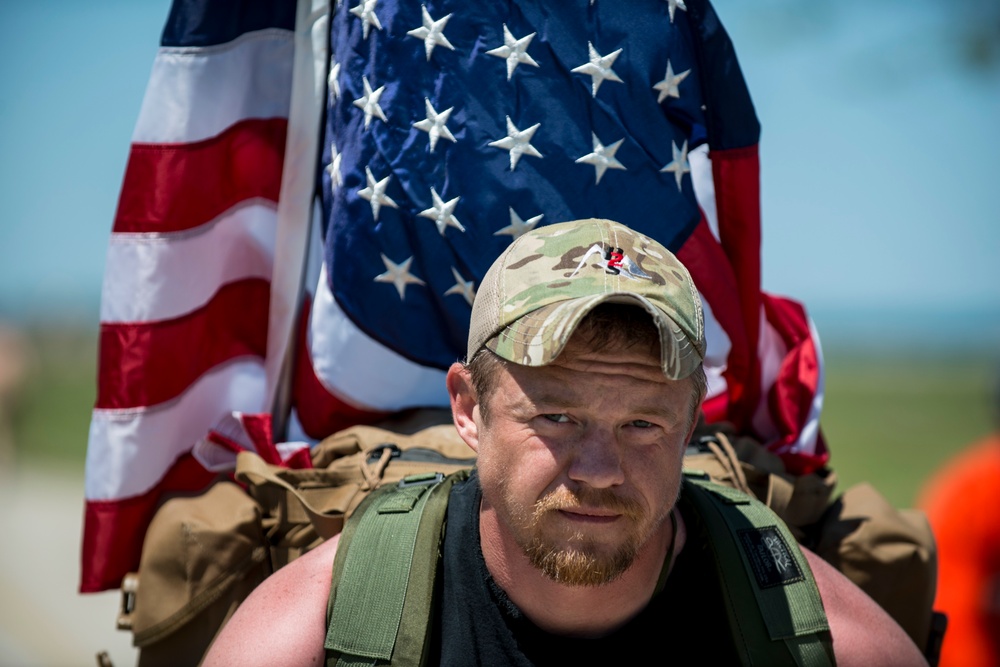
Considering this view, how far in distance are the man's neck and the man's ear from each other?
6.9 inches

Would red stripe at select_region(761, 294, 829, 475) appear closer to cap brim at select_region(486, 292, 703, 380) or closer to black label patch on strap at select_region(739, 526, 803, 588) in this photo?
black label patch on strap at select_region(739, 526, 803, 588)

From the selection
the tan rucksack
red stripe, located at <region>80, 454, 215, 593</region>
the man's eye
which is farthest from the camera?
red stripe, located at <region>80, 454, 215, 593</region>

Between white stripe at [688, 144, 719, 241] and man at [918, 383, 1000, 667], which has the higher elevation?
white stripe at [688, 144, 719, 241]

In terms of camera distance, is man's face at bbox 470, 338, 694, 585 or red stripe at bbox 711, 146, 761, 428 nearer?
man's face at bbox 470, 338, 694, 585

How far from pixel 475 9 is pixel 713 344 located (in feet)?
3.46

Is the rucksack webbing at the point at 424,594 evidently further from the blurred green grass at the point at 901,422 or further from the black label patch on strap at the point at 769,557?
the blurred green grass at the point at 901,422

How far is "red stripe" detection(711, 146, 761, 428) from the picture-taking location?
2.66 meters

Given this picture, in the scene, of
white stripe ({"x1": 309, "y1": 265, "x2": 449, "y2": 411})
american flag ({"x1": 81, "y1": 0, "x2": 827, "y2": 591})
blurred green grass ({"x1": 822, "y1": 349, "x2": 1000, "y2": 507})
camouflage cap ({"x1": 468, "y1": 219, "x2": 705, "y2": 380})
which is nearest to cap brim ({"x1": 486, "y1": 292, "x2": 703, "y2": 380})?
camouflage cap ({"x1": 468, "y1": 219, "x2": 705, "y2": 380})

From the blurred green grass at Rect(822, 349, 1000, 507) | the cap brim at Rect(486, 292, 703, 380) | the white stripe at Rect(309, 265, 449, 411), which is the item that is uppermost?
the cap brim at Rect(486, 292, 703, 380)

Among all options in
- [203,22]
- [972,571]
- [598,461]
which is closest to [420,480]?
[598,461]

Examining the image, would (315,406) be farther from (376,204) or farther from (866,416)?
(866,416)

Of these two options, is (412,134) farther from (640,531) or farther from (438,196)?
(640,531)

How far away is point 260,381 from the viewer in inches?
116

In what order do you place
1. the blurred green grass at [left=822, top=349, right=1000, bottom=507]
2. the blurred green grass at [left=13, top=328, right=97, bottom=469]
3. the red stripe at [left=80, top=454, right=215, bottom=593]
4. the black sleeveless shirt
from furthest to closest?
the blurred green grass at [left=822, top=349, right=1000, bottom=507]
the blurred green grass at [left=13, top=328, right=97, bottom=469]
the red stripe at [left=80, top=454, right=215, bottom=593]
the black sleeveless shirt
